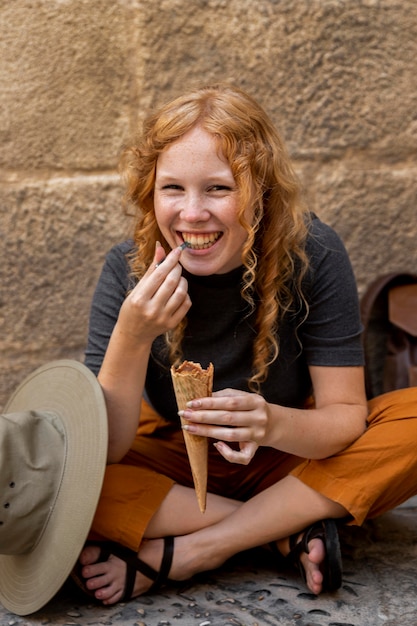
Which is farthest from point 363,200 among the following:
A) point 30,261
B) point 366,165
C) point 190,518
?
point 190,518

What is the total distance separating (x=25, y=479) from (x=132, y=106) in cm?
135

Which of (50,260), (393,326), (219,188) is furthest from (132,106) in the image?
(393,326)

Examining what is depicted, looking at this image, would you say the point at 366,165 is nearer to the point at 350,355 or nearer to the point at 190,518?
the point at 350,355

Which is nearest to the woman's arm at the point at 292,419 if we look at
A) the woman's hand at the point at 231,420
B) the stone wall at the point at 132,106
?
the woman's hand at the point at 231,420

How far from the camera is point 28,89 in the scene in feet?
8.95

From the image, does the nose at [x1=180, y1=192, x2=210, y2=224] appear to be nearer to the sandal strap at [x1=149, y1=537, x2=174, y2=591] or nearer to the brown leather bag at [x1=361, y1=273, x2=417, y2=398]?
the sandal strap at [x1=149, y1=537, x2=174, y2=591]

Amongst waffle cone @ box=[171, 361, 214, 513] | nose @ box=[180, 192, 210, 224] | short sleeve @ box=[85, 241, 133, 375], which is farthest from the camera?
short sleeve @ box=[85, 241, 133, 375]

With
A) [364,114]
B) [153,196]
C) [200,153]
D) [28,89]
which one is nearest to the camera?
[200,153]

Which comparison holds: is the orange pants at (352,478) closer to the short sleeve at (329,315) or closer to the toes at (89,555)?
the toes at (89,555)

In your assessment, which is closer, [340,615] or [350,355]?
[340,615]

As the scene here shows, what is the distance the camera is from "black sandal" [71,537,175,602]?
2088mm

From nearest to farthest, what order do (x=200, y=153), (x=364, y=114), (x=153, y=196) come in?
(x=200, y=153) < (x=153, y=196) < (x=364, y=114)

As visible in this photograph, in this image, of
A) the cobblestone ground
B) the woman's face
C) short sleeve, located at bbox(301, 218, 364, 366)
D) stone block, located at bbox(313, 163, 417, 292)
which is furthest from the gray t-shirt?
stone block, located at bbox(313, 163, 417, 292)

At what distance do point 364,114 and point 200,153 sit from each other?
1147 mm
